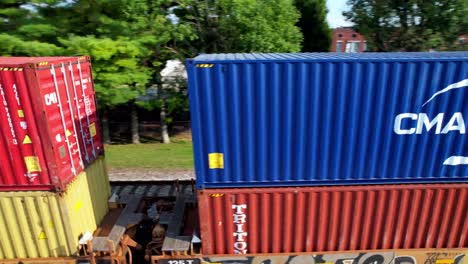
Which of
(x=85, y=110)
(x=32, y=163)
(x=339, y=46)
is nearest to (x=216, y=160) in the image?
(x=32, y=163)

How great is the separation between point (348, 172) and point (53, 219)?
699 cm

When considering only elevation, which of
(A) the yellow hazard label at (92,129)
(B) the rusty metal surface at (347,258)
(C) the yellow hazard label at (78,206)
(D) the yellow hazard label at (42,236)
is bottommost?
(B) the rusty metal surface at (347,258)

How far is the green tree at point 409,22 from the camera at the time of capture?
823 inches

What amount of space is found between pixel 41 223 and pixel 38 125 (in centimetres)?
242

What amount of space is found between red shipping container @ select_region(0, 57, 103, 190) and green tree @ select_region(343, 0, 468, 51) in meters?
21.1

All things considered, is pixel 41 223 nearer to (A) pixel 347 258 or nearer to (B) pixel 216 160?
(B) pixel 216 160

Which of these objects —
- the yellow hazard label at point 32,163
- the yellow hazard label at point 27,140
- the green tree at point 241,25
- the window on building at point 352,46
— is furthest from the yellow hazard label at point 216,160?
the window on building at point 352,46

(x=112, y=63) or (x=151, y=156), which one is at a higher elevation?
(x=112, y=63)

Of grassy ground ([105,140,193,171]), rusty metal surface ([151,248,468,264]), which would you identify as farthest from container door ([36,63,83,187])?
grassy ground ([105,140,193,171])

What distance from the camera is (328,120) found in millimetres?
7004

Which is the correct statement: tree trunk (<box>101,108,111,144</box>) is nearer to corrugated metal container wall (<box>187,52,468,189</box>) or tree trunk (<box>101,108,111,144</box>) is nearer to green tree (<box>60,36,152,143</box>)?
green tree (<box>60,36,152,143</box>)

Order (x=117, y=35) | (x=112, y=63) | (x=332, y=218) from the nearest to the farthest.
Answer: (x=332, y=218) < (x=112, y=63) < (x=117, y=35)

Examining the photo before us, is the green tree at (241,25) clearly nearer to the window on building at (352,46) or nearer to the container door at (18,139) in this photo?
the container door at (18,139)

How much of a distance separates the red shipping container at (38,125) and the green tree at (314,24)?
25883 mm
